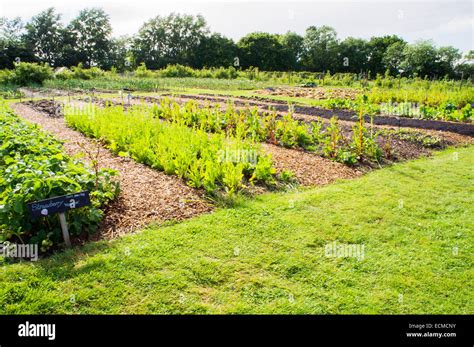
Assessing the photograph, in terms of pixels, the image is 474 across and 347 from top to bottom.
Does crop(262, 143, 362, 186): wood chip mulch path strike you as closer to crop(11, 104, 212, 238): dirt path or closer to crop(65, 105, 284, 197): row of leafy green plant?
crop(65, 105, 284, 197): row of leafy green plant

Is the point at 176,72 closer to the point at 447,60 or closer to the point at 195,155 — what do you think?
the point at 447,60

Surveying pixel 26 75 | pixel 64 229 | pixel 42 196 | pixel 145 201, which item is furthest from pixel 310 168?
pixel 26 75

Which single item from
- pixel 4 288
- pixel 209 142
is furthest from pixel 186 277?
pixel 209 142

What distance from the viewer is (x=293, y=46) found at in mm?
65438

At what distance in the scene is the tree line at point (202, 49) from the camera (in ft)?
139

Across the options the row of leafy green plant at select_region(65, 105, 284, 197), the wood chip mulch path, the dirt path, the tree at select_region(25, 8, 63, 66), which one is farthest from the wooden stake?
the tree at select_region(25, 8, 63, 66)

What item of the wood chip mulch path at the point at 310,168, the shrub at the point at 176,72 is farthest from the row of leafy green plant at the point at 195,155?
the shrub at the point at 176,72

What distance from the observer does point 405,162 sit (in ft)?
23.8

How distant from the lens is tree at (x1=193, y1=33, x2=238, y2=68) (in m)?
58.4

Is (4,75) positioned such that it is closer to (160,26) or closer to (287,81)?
(287,81)

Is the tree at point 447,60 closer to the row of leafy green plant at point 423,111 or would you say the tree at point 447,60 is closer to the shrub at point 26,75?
the row of leafy green plant at point 423,111

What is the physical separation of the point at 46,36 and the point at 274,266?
56846 mm

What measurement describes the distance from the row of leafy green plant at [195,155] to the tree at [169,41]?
52.9m
